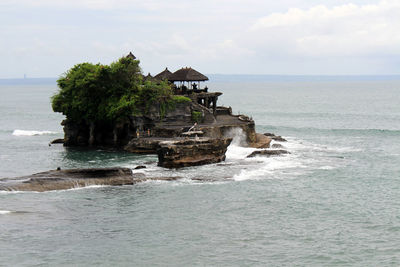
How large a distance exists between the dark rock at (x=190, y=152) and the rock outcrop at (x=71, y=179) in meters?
4.79

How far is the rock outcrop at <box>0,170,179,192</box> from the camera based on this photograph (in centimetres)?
4262

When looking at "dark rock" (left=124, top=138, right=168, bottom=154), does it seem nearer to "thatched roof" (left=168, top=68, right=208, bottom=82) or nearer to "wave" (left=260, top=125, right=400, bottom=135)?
"thatched roof" (left=168, top=68, right=208, bottom=82)

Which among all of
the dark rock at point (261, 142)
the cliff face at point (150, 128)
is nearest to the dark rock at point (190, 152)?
the cliff face at point (150, 128)

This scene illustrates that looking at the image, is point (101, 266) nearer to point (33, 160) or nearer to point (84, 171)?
point (84, 171)

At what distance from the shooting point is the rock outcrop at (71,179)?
4262cm

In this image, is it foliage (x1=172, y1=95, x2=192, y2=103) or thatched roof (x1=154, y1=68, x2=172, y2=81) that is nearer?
foliage (x1=172, y1=95, x2=192, y2=103)

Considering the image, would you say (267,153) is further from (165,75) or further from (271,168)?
(165,75)

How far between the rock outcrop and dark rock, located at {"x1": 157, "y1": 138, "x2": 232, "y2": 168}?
4785 millimetres

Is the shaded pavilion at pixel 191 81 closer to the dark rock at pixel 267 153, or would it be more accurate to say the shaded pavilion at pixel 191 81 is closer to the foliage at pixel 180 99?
the foliage at pixel 180 99

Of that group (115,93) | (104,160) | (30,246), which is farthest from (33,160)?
(30,246)

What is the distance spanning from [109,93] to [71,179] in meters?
25.4

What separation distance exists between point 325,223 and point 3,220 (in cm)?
2079

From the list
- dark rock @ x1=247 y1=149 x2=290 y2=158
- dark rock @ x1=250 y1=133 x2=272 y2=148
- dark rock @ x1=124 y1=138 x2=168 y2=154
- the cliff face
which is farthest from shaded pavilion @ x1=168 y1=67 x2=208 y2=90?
dark rock @ x1=247 y1=149 x2=290 y2=158

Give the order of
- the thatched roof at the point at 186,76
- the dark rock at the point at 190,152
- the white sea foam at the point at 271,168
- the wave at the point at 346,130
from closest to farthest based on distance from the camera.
Result: the white sea foam at the point at 271,168, the dark rock at the point at 190,152, the thatched roof at the point at 186,76, the wave at the point at 346,130
